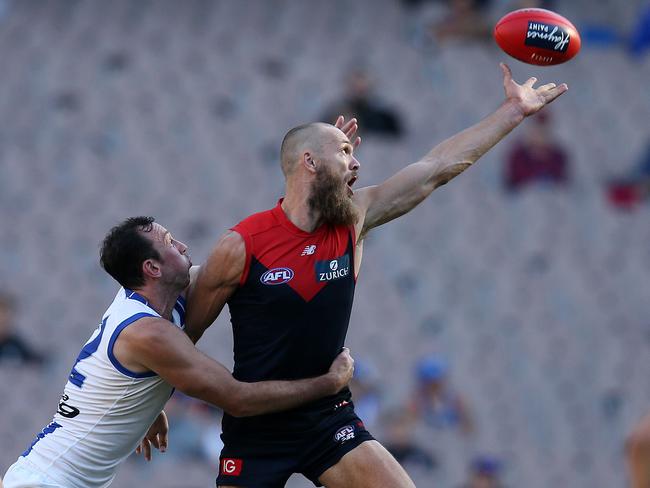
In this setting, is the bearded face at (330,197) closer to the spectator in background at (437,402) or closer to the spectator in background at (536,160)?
the spectator in background at (437,402)

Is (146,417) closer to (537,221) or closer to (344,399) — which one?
(344,399)

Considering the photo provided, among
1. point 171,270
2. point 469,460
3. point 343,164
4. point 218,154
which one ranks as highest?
point 218,154

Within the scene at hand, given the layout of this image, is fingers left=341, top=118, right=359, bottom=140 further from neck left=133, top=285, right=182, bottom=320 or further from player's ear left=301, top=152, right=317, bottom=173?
neck left=133, top=285, right=182, bottom=320

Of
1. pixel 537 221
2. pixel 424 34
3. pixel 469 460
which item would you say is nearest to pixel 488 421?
pixel 469 460

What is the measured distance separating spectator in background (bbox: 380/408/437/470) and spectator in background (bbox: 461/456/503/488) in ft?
1.12

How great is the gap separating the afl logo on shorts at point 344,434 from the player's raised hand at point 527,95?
172 cm

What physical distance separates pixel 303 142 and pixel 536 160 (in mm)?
6871

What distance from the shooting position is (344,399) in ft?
16.9

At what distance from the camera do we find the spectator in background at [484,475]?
30.6ft

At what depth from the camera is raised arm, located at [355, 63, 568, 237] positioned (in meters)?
5.29

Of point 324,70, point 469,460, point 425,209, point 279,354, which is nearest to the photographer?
point 279,354

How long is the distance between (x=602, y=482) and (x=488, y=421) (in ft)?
3.74

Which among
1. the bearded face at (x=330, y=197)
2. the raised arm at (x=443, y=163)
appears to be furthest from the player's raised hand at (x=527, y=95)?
the bearded face at (x=330, y=197)

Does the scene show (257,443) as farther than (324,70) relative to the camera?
No
